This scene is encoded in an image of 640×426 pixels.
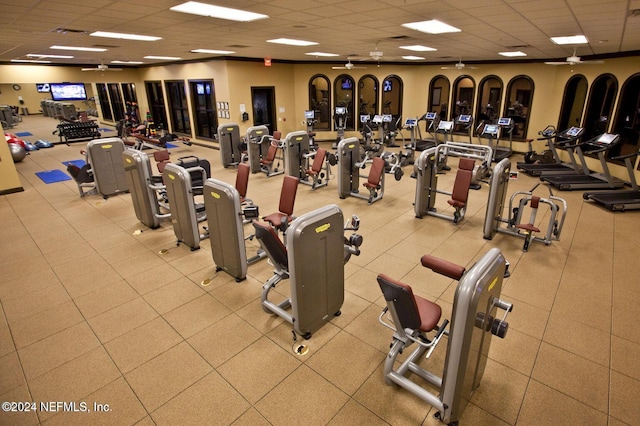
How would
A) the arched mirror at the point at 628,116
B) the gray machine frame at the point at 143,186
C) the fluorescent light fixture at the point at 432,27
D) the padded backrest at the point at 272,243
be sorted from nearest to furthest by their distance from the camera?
the padded backrest at the point at 272,243 → the fluorescent light fixture at the point at 432,27 → the gray machine frame at the point at 143,186 → the arched mirror at the point at 628,116

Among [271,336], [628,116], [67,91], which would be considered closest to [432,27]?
[271,336]

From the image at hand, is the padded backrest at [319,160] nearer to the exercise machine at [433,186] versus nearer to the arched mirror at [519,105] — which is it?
the exercise machine at [433,186]

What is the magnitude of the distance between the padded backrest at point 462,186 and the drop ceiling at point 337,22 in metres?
2.21

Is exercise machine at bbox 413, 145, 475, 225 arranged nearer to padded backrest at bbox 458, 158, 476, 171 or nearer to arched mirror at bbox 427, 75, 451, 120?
padded backrest at bbox 458, 158, 476, 171

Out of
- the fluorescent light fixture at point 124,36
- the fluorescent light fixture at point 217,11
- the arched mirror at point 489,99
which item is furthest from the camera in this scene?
the arched mirror at point 489,99

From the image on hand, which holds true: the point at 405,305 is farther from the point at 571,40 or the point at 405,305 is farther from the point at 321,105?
the point at 321,105

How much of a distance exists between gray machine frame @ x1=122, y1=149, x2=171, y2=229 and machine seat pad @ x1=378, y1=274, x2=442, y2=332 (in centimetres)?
419

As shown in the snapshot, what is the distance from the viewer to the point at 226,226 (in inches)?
155

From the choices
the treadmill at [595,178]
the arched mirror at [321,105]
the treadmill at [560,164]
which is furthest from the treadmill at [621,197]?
the arched mirror at [321,105]

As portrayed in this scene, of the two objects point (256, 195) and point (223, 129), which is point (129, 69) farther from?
point (256, 195)

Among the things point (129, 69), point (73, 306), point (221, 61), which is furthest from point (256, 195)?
point (129, 69)

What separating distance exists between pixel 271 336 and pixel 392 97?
628 inches

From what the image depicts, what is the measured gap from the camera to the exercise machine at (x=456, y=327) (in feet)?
6.48

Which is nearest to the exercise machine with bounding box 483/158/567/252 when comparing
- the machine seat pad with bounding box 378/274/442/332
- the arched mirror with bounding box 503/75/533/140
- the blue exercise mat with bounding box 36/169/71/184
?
the machine seat pad with bounding box 378/274/442/332
